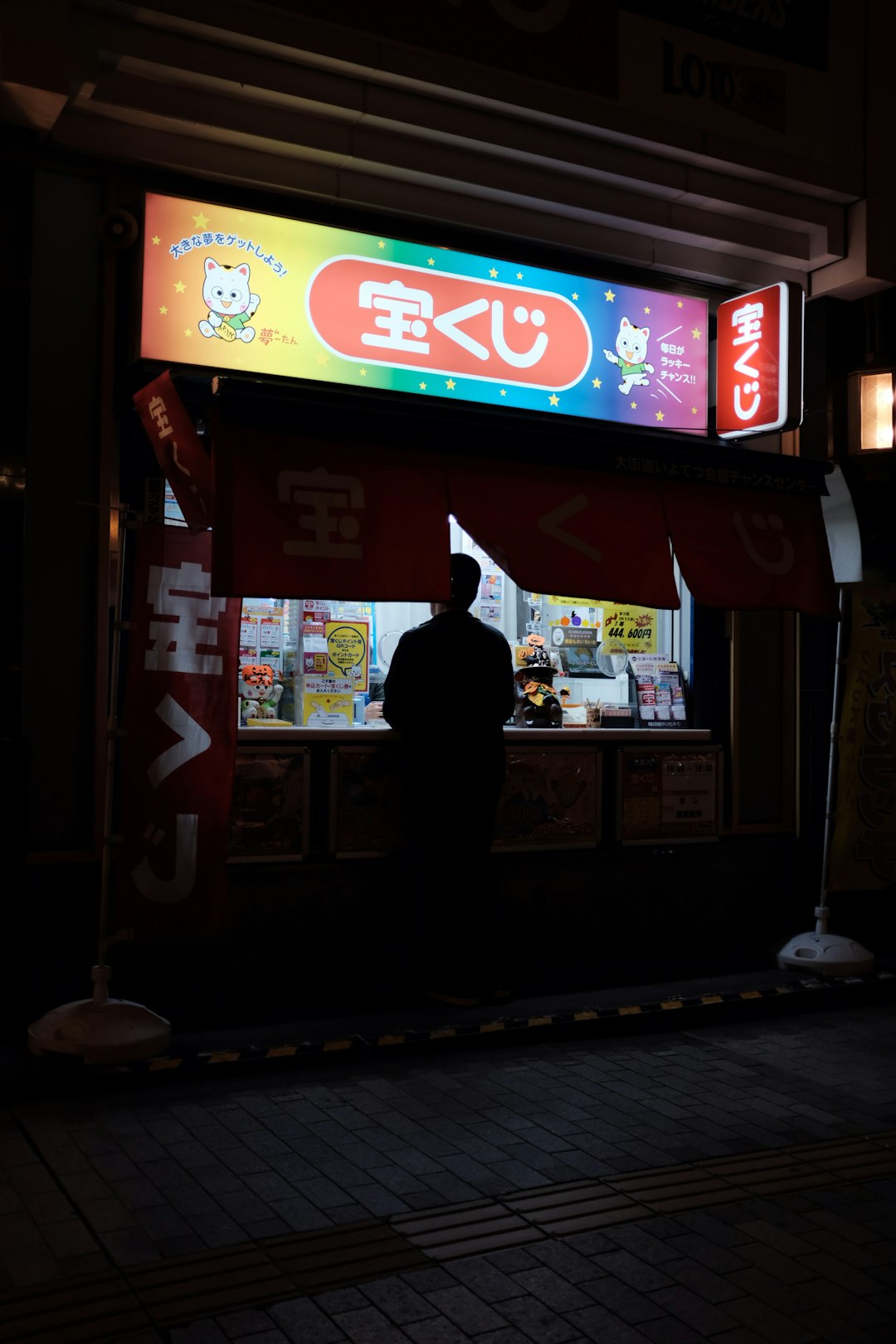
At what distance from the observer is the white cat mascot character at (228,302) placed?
6.61 meters

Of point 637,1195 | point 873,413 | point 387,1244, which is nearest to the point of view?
point 387,1244

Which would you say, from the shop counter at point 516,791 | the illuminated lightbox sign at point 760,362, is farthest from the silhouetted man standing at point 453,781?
the illuminated lightbox sign at point 760,362

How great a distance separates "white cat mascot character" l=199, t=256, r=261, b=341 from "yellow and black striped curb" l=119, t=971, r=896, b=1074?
3.87 m

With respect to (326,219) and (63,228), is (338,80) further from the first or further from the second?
(63,228)

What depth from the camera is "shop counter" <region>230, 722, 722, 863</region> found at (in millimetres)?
6824

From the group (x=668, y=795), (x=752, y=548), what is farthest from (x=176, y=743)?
(x=668, y=795)

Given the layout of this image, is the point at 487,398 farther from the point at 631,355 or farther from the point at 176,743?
the point at 176,743

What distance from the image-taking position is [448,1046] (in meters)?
6.23

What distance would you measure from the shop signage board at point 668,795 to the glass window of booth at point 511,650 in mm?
329

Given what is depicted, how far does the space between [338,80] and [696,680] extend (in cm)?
455

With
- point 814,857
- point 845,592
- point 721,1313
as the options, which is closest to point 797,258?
point 845,592

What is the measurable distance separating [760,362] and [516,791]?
3.37 m

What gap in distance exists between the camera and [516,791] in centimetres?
763

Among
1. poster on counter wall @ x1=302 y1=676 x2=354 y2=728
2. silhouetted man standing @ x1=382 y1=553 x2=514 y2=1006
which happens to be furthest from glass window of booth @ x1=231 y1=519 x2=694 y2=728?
silhouetted man standing @ x1=382 y1=553 x2=514 y2=1006
